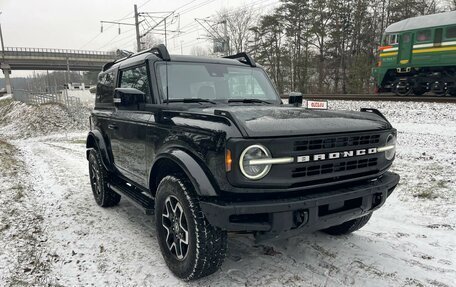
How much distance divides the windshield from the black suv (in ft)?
0.05

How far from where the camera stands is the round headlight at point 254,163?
241 cm

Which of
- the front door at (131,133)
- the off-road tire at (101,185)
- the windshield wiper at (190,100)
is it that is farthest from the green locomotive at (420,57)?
the off-road tire at (101,185)

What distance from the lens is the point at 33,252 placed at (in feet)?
11.8

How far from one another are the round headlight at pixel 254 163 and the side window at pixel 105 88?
312 cm

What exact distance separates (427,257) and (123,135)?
3.60 meters

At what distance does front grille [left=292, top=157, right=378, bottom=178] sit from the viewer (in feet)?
8.41

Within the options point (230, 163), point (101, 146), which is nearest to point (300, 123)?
point (230, 163)

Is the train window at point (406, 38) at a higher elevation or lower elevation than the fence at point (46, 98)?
higher

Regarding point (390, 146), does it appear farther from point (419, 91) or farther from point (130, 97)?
point (419, 91)

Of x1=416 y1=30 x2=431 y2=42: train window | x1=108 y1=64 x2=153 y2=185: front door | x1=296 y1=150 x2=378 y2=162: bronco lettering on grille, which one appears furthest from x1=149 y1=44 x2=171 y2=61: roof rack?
x1=416 y1=30 x2=431 y2=42: train window

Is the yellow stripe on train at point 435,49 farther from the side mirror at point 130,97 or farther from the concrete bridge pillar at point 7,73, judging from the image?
the concrete bridge pillar at point 7,73

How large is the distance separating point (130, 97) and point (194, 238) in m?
1.70

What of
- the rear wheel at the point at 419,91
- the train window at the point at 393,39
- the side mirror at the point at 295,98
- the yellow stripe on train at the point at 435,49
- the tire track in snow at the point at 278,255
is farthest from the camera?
the train window at the point at 393,39

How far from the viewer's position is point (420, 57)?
15.4 meters
